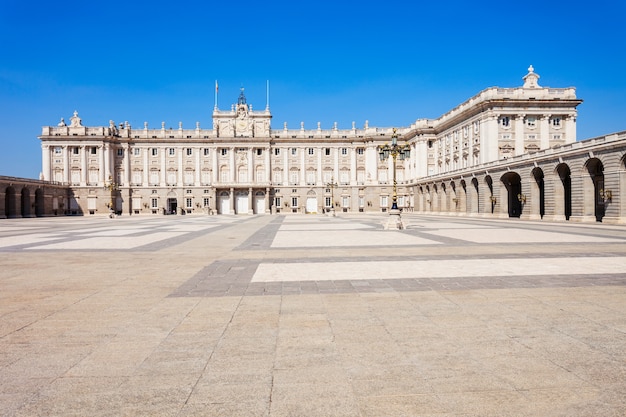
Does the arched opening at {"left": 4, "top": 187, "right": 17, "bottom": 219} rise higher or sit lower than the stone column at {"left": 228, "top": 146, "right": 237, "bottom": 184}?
lower

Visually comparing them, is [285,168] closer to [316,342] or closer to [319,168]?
[319,168]

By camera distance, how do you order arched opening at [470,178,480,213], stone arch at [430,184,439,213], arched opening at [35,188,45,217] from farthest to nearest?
1. arched opening at [35,188,45,217]
2. stone arch at [430,184,439,213]
3. arched opening at [470,178,480,213]

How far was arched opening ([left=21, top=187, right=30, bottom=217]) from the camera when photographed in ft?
202

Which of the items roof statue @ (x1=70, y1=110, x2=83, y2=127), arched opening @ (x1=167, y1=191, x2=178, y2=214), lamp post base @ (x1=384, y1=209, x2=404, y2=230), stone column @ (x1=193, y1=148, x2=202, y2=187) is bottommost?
lamp post base @ (x1=384, y1=209, x2=404, y2=230)

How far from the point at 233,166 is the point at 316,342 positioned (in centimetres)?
7759

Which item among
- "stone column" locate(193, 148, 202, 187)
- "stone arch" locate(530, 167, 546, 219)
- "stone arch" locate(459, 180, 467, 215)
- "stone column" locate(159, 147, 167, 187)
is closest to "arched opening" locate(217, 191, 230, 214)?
"stone column" locate(193, 148, 202, 187)

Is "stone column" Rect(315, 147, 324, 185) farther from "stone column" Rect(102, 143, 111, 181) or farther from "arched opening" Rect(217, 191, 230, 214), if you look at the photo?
"stone column" Rect(102, 143, 111, 181)

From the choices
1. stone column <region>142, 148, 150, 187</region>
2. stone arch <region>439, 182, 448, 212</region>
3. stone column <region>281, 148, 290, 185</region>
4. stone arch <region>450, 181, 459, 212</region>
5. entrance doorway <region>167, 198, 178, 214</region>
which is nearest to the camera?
stone arch <region>450, 181, 459, 212</region>

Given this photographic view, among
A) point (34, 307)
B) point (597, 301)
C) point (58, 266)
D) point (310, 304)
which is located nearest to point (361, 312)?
point (310, 304)

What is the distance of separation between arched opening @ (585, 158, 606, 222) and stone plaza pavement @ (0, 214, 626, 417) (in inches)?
1141

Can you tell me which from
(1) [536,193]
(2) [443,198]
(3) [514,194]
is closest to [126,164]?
(2) [443,198]

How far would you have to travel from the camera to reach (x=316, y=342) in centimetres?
485

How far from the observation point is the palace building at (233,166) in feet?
251

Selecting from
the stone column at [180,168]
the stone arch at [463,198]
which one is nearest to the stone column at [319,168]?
the stone column at [180,168]
